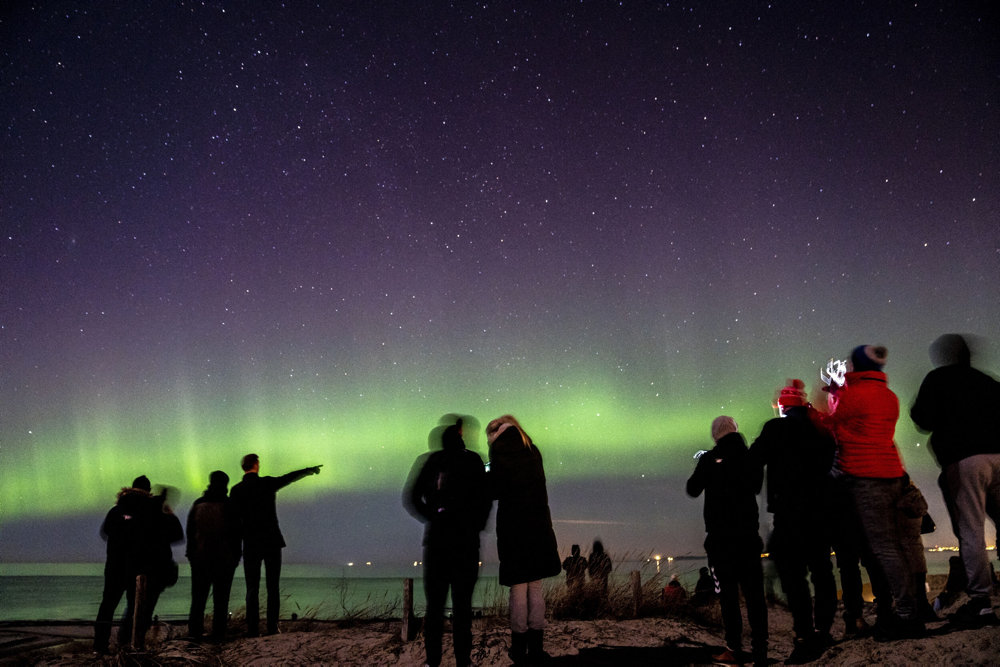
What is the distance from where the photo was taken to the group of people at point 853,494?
489 cm

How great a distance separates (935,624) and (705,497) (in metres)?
2.18

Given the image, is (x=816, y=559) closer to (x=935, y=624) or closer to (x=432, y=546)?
(x=935, y=624)

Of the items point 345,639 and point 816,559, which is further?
point 345,639

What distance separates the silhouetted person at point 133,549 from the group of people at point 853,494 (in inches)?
248

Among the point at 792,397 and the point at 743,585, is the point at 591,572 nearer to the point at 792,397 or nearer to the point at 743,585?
the point at 743,585

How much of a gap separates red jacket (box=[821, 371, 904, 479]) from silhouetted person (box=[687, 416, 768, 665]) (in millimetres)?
745

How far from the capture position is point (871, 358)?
535 cm

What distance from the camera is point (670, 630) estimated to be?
323 inches

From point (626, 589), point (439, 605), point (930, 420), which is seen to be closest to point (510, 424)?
point (439, 605)

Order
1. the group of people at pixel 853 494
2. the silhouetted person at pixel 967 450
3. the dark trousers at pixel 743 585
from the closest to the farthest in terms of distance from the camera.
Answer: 1. the silhouetted person at pixel 967 450
2. the group of people at pixel 853 494
3. the dark trousers at pixel 743 585

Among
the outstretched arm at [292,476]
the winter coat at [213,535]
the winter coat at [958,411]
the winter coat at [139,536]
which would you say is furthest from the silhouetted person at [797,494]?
the winter coat at [139,536]

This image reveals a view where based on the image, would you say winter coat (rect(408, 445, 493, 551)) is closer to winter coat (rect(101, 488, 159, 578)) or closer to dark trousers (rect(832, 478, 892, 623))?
dark trousers (rect(832, 478, 892, 623))

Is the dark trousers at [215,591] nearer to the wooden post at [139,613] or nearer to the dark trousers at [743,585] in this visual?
the wooden post at [139,613]

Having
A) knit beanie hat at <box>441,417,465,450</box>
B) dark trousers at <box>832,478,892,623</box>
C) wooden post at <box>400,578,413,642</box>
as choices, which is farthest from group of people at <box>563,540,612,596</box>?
knit beanie hat at <box>441,417,465,450</box>
